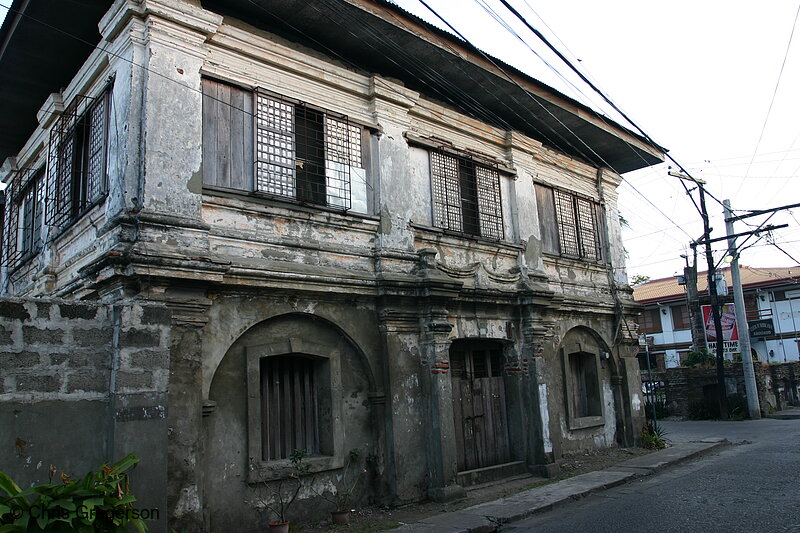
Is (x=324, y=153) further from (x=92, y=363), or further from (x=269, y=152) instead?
(x=92, y=363)

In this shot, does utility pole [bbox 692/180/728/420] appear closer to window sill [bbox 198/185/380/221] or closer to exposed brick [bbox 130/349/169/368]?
window sill [bbox 198/185/380/221]

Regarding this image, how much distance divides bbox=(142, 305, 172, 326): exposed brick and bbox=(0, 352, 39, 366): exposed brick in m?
0.92

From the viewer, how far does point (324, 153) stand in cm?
873

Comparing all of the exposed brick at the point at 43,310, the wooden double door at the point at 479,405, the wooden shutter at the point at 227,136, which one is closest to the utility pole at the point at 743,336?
the wooden double door at the point at 479,405

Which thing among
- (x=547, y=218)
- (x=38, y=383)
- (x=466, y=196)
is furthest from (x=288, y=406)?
(x=547, y=218)

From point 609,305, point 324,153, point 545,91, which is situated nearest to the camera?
point 324,153

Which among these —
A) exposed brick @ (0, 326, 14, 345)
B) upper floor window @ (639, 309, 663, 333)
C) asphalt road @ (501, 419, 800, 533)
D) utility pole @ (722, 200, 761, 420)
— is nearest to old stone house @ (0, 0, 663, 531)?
exposed brick @ (0, 326, 14, 345)

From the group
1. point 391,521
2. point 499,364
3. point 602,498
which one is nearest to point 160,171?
point 391,521

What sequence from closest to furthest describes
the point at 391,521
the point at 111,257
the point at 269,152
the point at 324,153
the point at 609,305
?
the point at 111,257, the point at 391,521, the point at 269,152, the point at 324,153, the point at 609,305

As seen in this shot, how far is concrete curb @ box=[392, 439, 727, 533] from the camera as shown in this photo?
7.18m

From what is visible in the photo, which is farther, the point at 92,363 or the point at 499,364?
the point at 499,364

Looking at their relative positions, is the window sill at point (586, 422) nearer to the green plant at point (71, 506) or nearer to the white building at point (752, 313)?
the green plant at point (71, 506)

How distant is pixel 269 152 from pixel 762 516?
24.3ft

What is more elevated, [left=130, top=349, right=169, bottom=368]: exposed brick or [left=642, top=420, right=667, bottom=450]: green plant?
[left=130, top=349, right=169, bottom=368]: exposed brick
